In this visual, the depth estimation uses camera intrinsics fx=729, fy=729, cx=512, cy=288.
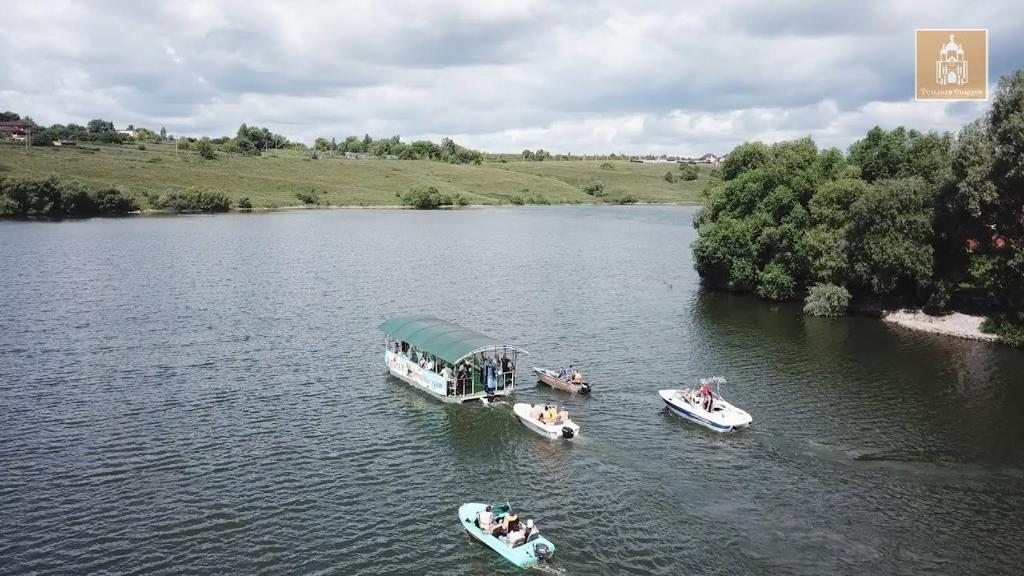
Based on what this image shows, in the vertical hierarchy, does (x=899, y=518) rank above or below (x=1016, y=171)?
below

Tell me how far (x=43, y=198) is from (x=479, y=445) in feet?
625

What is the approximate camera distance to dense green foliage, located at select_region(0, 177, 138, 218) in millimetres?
186125

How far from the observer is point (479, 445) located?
4709 centimetres

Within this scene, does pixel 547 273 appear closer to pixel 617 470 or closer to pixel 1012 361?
pixel 1012 361

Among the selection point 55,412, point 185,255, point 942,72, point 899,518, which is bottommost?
point 899,518

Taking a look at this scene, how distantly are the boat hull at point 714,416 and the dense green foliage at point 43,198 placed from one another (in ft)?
635

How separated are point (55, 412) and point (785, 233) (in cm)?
7747

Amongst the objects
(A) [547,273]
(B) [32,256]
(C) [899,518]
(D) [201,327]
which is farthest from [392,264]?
(C) [899,518]

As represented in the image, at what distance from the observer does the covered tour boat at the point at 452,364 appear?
5403cm

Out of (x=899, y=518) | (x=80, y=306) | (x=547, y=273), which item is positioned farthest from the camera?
(x=547, y=273)

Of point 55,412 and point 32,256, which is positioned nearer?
point 55,412

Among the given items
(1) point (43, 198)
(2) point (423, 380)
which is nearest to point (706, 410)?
(2) point (423, 380)

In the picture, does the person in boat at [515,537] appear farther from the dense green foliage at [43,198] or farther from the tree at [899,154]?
the dense green foliage at [43,198]

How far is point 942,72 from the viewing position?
68562 millimetres
